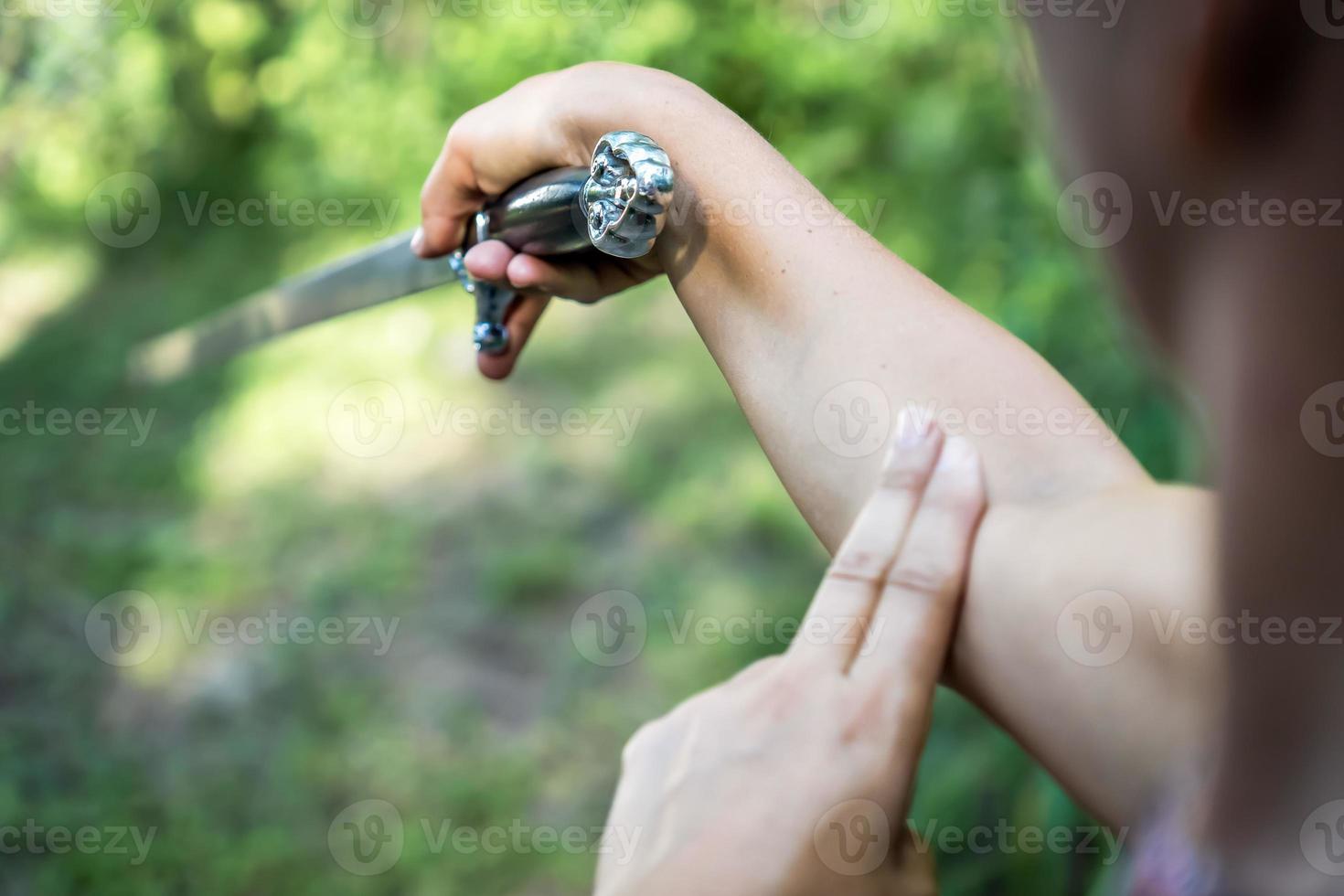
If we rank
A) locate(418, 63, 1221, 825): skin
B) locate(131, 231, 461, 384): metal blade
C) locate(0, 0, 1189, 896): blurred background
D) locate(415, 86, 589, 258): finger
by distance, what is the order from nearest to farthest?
locate(418, 63, 1221, 825): skin → locate(415, 86, 589, 258): finger → locate(131, 231, 461, 384): metal blade → locate(0, 0, 1189, 896): blurred background

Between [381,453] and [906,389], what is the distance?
205 cm

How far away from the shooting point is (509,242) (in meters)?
0.80

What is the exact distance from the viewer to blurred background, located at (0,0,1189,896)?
5.78 feet

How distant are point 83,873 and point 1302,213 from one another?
1.91 m

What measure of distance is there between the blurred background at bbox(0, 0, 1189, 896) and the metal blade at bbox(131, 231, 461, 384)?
75 centimetres

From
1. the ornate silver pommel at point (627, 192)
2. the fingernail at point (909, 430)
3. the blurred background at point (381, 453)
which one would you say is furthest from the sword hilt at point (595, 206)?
the blurred background at point (381, 453)

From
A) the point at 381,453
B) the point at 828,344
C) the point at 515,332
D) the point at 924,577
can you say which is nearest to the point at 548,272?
the point at 515,332

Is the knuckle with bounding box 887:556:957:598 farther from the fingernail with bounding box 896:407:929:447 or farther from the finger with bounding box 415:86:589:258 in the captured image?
the finger with bounding box 415:86:589:258

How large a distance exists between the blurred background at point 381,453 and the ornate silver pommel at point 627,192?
31.1 inches

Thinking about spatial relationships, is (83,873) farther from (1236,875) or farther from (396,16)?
(396,16)

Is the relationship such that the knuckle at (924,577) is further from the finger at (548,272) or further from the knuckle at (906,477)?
the finger at (548,272)

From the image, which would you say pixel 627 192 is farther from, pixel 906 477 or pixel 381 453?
pixel 381 453

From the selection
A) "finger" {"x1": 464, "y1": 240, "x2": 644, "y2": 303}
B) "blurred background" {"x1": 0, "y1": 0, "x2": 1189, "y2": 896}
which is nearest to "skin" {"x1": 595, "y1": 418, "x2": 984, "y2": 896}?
"finger" {"x1": 464, "y1": 240, "x2": 644, "y2": 303}

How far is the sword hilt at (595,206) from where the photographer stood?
2.11 ft
